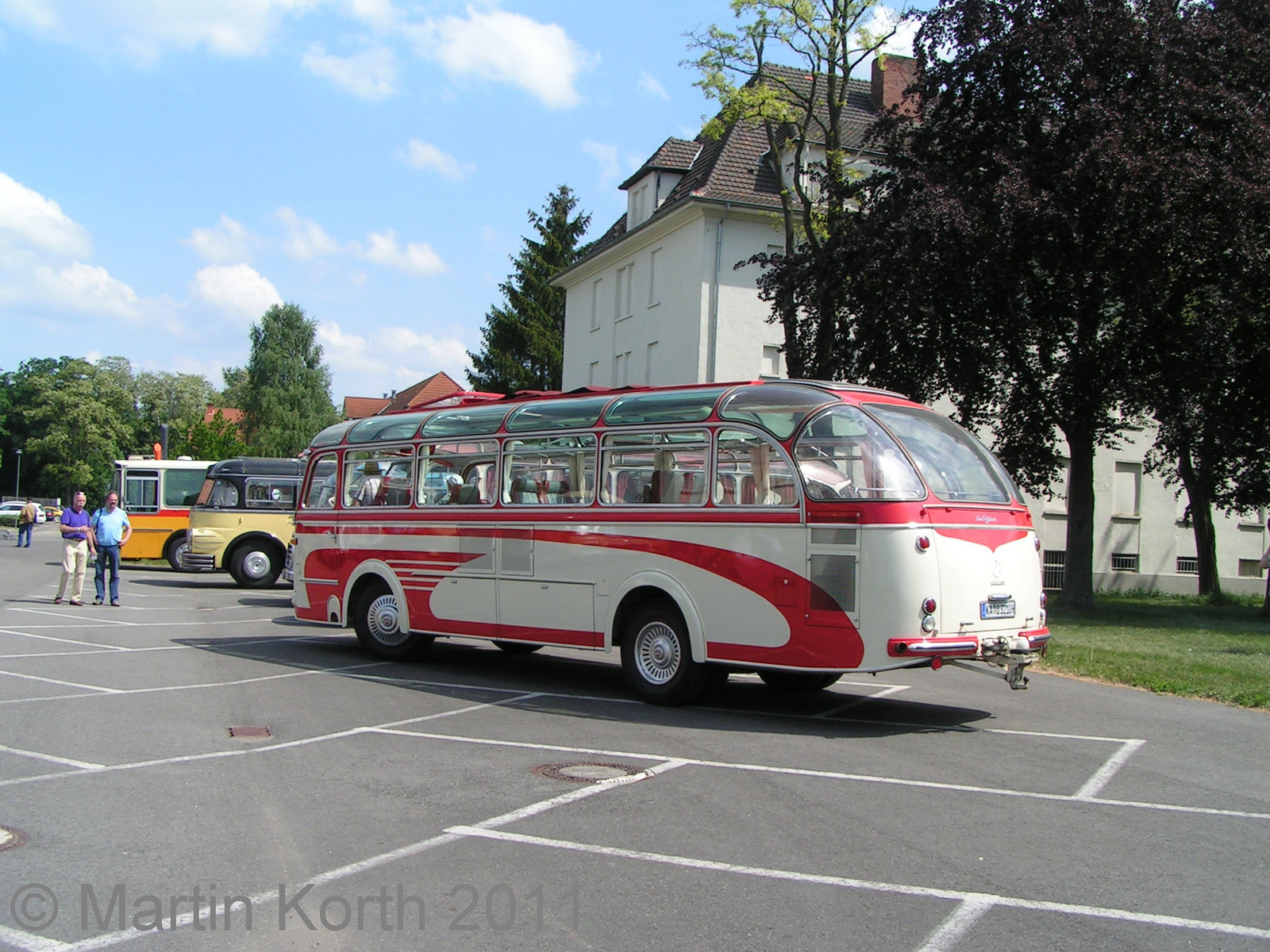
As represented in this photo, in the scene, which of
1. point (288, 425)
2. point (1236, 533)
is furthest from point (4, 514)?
point (1236, 533)

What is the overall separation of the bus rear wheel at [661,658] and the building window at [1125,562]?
3334cm

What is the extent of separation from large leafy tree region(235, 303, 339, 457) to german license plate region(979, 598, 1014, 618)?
81.5 metres

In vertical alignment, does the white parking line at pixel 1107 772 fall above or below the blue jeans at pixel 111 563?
below

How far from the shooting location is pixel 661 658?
35.4ft

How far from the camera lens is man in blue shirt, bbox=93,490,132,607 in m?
20.5

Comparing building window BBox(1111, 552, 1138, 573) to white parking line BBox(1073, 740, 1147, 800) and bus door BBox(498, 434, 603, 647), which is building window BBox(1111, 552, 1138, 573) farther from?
white parking line BBox(1073, 740, 1147, 800)

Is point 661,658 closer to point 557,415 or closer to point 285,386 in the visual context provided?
point 557,415

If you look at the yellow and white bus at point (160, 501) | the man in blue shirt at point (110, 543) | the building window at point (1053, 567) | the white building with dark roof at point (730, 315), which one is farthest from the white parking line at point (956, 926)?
the building window at point (1053, 567)

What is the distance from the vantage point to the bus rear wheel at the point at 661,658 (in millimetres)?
10555

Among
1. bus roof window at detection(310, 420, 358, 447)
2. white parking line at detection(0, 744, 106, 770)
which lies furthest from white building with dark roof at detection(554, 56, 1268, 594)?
white parking line at detection(0, 744, 106, 770)

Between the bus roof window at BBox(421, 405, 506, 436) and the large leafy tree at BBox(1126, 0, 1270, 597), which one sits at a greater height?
the large leafy tree at BBox(1126, 0, 1270, 597)

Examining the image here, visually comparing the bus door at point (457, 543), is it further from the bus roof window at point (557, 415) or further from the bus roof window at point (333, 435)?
the bus roof window at point (333, 435)

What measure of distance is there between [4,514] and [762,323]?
51.3 meters

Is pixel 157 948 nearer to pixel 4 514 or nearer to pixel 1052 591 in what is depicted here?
pixel 1052 591
